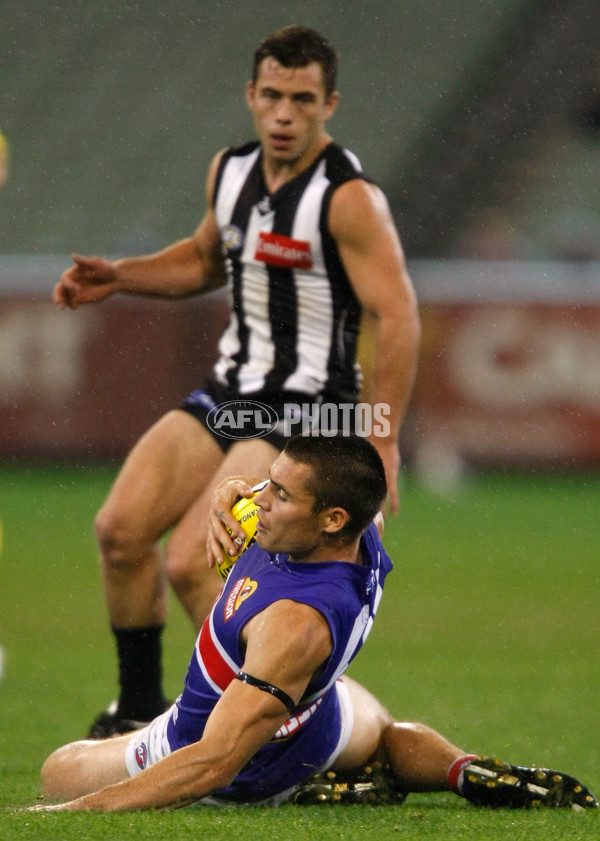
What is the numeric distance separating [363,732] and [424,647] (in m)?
2.65

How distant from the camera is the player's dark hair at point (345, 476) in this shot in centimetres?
329

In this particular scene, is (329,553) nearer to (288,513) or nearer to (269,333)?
(288,513)

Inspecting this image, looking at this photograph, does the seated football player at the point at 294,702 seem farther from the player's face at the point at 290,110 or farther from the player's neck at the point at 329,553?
the player's face at the point at 290,110

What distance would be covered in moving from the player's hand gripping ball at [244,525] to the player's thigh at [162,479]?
27.9 inches

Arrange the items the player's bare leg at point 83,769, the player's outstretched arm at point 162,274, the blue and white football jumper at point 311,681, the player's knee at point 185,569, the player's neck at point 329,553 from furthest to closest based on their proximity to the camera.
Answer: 1. the player's outstretched arm at point 162,274
2. the player's knee at point 185,569
3. the player's bare leg at point 83,769
4. the player's neck at point 329,553
5. the blue and white football jumper at point 311,681

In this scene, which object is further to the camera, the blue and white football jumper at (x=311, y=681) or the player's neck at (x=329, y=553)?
the player's neck at (x=329, y=553)

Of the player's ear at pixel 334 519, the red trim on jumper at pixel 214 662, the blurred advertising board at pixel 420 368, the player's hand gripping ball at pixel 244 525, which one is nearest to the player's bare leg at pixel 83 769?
the red trim on jumper at pixel 214 662

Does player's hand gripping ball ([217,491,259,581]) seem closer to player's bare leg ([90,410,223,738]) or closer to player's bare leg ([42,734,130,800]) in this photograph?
player's bare leg ([42,734,130,800])

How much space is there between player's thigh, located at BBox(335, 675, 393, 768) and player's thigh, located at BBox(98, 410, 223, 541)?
96cm

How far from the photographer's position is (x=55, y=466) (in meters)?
11.2

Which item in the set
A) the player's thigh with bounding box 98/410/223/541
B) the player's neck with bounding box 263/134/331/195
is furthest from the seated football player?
the player's neck with bounding box 263/134/331/195

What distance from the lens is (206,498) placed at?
4316 mm

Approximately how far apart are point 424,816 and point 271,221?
6.78ft

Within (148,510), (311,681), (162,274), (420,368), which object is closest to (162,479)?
(148,510)
